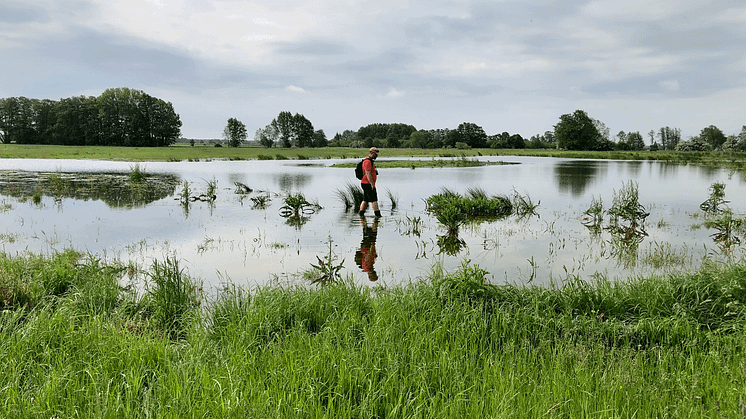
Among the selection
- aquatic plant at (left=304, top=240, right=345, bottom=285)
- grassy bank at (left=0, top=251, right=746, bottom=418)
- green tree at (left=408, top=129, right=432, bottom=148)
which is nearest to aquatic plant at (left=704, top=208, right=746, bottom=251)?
grassy bank at (left=0, top=251, right=746, bottom=418)

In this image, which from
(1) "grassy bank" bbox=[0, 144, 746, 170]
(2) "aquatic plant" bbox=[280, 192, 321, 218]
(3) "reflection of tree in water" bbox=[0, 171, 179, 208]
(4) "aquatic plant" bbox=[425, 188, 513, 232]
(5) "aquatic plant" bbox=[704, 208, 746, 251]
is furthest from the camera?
(1) "grassy bank" bbox=[0, 144, 746, 170]

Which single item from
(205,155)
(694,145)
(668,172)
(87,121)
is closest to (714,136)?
(694,145)

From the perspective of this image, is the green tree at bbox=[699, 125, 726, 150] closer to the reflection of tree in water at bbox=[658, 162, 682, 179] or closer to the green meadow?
the reflection of tree in water at bbox=[658, 162, 682, 179]

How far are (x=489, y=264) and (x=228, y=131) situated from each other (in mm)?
130174

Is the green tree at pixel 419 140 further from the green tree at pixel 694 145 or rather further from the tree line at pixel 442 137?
the green tree at pixel 694 145

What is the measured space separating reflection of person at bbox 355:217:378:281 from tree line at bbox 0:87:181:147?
341 ft

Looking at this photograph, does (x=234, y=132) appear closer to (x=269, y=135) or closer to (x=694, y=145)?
(x=269, y=135)

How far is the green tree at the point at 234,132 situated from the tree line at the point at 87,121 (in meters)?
22.4

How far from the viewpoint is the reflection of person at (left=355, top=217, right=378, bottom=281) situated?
8.87 m

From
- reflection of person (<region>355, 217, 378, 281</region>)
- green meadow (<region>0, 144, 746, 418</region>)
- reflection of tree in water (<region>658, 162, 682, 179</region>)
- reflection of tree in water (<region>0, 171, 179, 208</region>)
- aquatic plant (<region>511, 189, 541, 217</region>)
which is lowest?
reflection of person (<region>355, 217, 378, 281</region>)

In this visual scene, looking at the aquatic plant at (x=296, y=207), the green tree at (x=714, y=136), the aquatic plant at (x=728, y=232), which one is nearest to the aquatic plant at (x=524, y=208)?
the aquatic plant at (x=728, y=232)

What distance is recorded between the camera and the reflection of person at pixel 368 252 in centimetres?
887

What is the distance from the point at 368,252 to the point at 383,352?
6.11 metres

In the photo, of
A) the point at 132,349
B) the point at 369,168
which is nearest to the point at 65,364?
the point at 132,349
